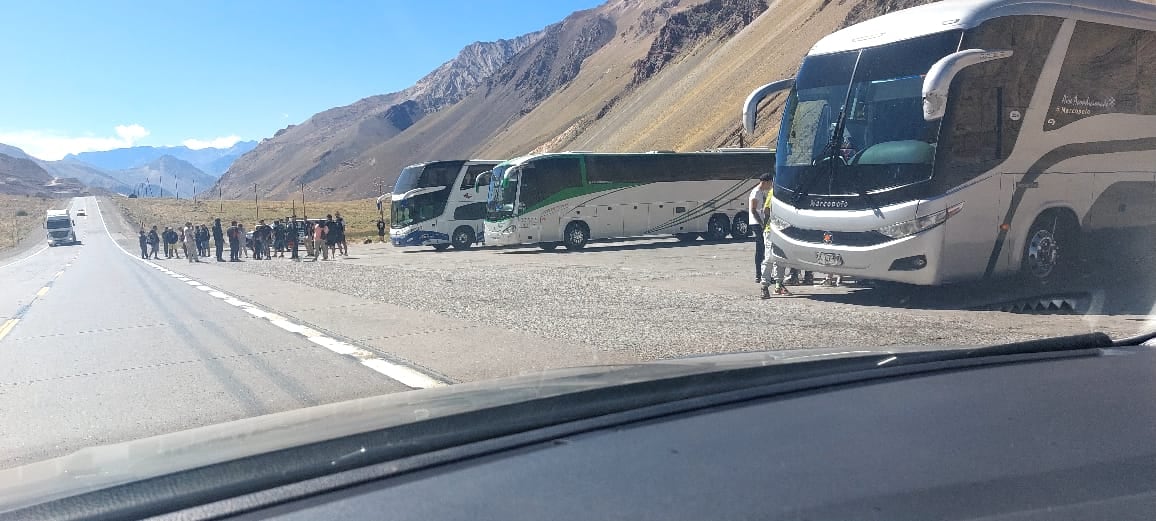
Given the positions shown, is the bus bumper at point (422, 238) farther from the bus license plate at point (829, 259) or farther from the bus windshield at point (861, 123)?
the bus license plate at point (829, 259)

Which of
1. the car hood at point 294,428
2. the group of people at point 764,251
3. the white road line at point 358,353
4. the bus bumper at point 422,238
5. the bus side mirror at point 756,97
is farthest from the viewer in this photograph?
the bus bumper at point 422,238

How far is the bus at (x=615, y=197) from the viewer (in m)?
29.8

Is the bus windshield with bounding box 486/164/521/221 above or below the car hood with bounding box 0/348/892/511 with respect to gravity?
above

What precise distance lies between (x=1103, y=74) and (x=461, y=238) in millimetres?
28736

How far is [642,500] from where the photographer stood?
2049mm

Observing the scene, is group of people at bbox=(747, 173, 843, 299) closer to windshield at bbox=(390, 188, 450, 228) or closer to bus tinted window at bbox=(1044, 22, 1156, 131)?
bus tinted window at bbox=(1044, 22, 1156, 131)

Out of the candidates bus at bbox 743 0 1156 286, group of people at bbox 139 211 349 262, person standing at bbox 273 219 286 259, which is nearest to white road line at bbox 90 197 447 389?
bus at bbox 743 0 1156 286

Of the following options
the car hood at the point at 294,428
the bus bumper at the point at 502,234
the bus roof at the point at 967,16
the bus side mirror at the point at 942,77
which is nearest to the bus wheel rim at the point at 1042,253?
the bus side mirror at the point at 942,77

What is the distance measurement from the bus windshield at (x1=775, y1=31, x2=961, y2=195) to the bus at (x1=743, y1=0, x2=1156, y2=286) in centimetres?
2

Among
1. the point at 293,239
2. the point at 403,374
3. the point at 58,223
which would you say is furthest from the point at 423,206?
the point at 58,223

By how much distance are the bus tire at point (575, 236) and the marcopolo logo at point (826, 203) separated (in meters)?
18.9

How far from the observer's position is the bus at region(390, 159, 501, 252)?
36.7 meters

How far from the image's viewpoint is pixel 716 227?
3183 centimetres

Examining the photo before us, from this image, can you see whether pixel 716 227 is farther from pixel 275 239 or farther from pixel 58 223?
pixel 58 223
